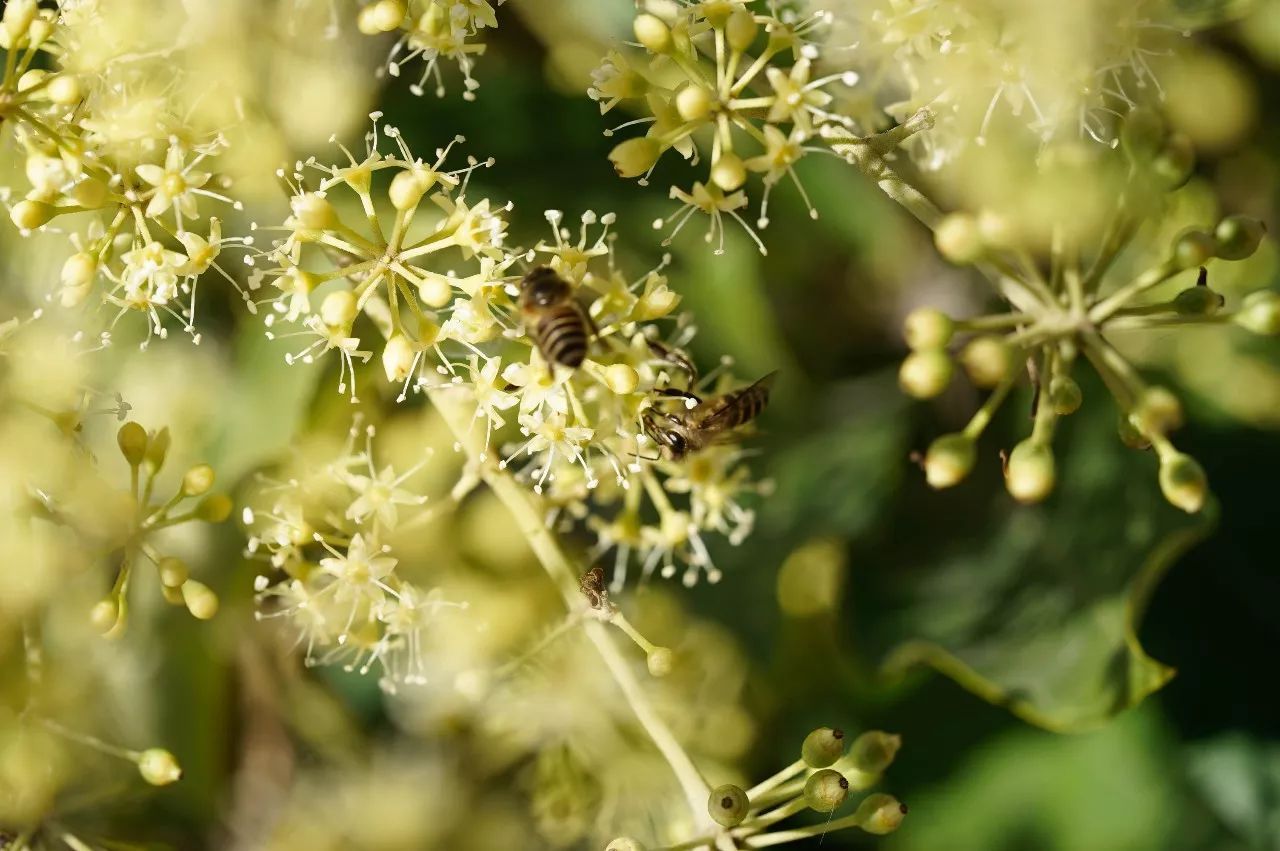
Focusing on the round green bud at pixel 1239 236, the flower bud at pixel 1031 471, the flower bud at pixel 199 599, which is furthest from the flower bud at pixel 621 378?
the round green bud at pixel 1239 236

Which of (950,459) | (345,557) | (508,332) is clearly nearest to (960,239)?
(950,459)

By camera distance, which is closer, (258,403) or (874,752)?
(874,752)

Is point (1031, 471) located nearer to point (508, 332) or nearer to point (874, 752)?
point (874, 752)

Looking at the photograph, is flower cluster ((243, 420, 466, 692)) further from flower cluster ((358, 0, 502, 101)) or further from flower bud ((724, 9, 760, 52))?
flower bud ((724, 9, 760, 52))

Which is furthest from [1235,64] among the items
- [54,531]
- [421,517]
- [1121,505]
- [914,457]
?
[54,531]

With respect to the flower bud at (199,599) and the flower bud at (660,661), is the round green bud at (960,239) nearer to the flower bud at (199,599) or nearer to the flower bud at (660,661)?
the flower bud at (660,661)

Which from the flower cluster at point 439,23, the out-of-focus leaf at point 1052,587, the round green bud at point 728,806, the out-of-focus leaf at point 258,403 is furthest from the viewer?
the out-of-focus leaf at point 1052,587
